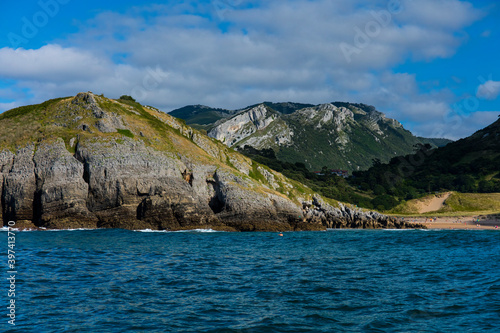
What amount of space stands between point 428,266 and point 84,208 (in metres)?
A: 47.8

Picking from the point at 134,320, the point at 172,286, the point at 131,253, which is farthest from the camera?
the point at 131,253

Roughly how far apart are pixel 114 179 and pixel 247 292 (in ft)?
153

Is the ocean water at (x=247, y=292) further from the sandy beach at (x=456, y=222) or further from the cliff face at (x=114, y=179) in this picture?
the sandy beach at (x=456, y=222)

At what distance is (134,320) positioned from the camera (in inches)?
576

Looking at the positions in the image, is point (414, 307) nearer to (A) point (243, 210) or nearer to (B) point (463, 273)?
(B) point (463, 273)

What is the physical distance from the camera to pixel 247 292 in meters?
19.4

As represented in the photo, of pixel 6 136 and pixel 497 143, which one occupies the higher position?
pixel 497 143

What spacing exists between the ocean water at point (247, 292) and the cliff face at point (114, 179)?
27913 millimetres

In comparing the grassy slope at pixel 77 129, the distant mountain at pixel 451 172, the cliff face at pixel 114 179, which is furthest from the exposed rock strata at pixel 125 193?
the distant mountain at pixel 451 172

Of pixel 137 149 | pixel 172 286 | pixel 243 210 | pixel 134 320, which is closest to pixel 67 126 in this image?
pixel 137 149

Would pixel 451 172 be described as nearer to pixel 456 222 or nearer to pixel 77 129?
pixel 456 222

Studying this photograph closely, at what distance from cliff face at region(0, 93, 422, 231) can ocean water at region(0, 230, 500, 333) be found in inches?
1099

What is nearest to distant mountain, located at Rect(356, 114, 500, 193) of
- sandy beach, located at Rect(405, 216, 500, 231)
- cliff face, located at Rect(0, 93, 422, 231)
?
sandy beach, located at Rect(405, 216, 500, 231)

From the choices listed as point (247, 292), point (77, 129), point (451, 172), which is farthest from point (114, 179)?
point (451, 172)
